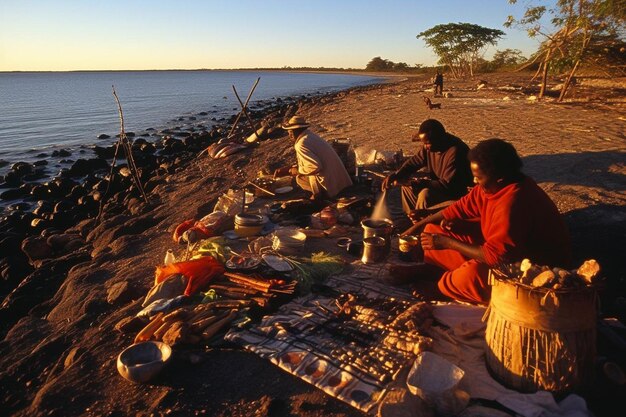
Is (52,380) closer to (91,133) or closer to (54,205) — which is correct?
(54,205)

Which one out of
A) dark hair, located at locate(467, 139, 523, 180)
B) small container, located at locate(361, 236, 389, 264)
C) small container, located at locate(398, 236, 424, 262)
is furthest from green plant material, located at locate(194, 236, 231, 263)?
dark hair, located at locate(467, 139, 523, 180)

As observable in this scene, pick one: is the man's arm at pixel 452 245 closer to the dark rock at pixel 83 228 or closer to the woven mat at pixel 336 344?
the woven mat at pixel 336 344

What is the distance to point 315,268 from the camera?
4844mm

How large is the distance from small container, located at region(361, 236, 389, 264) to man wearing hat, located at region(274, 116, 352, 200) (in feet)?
7.42

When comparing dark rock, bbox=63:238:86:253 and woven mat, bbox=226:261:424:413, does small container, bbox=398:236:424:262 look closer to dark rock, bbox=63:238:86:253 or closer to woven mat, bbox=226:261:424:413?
woven mat, bbox=226:261:424:413

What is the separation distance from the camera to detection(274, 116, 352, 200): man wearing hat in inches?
281

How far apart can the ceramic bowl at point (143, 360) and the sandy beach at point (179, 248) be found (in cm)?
9

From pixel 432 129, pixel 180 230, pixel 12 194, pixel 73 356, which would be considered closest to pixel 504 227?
pixel 432 129

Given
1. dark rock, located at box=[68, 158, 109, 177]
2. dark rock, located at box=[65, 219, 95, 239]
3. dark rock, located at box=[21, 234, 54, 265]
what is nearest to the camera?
dark rock, located at box=[21, 234, 54, 265]

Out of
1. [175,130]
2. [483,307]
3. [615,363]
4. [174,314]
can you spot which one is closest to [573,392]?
[615,363]

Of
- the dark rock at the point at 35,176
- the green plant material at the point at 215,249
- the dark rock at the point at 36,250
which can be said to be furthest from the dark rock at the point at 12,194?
the green plant material at the point at 215,249

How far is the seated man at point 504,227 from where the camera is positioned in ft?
11.3

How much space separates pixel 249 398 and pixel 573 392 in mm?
2133

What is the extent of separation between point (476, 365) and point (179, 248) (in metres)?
4.36
